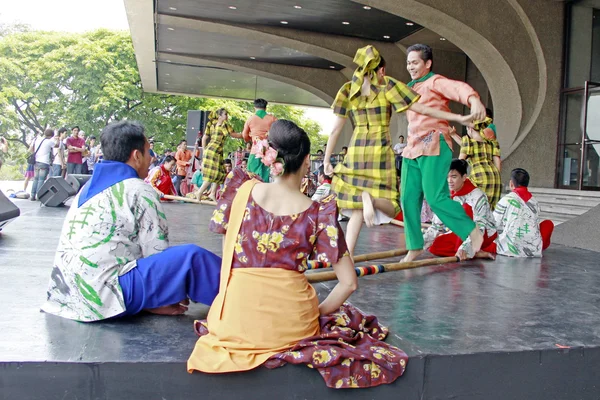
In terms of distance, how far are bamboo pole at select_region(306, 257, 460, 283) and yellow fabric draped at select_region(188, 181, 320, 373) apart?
0.87 meters

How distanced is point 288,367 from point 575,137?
1127cm

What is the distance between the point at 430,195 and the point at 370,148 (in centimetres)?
59

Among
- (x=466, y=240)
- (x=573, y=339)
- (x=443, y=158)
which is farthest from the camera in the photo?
(x=466, y=240)

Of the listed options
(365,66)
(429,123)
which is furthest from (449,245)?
(365,66)

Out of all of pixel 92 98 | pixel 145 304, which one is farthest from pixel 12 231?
pixel 92 98

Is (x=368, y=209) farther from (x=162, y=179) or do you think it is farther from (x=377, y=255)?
(x=162, y=179)

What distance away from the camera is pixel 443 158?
440cm

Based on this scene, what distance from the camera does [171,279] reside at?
8.61ft

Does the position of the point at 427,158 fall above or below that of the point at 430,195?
above

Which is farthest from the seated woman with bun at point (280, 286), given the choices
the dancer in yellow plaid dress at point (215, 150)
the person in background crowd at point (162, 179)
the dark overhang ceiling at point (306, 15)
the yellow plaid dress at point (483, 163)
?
the dark overhang ceiling at point (306, 15)

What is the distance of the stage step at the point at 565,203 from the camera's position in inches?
368

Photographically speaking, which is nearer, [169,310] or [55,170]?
[169,310]

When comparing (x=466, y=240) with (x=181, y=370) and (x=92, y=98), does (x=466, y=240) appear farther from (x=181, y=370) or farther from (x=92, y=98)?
(x=92, y=98)

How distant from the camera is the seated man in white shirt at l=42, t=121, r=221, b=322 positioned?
2.54 m
